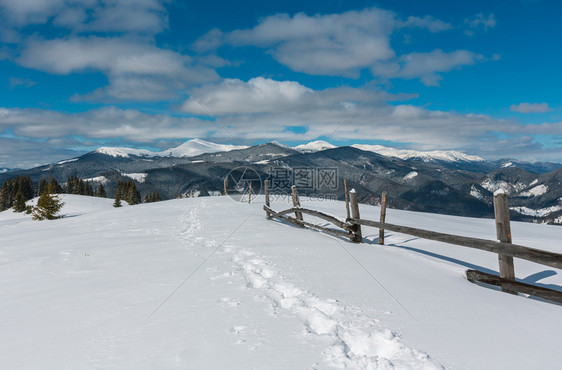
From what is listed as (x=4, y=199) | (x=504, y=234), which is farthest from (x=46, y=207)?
(x=4, y=199)

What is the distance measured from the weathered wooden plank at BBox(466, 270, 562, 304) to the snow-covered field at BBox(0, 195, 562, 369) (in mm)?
171

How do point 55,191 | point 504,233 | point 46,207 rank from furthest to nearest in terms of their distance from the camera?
1. point 55,191
2. point 46,207
3. point 504,233

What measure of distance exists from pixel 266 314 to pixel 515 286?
4.28m

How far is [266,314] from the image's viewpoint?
3.90m

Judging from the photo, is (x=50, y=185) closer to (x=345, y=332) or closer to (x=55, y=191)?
(x=345, y=332)

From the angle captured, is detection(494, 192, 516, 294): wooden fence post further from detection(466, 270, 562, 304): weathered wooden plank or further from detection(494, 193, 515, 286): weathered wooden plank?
detection(466, 270, 562, 304): weathered wooden plank

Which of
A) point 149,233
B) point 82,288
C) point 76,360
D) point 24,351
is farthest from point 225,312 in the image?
point 149,233

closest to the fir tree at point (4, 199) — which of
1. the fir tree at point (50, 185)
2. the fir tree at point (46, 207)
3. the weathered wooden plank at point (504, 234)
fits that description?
the fir tree at point (50, 185)

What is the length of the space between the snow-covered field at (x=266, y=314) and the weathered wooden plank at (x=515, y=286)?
0.17m

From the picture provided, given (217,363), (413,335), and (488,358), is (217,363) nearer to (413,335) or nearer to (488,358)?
(413,335)

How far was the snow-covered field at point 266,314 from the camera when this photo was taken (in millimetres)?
2936

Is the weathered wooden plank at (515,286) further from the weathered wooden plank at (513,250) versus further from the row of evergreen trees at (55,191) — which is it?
the row of evergreen trees at (55,191)

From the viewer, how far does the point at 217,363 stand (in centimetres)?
281

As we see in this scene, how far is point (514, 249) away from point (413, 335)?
9.52 feet
